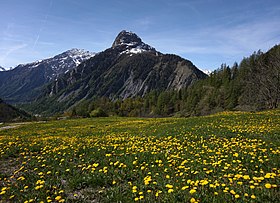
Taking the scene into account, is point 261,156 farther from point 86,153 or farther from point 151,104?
point 151,104

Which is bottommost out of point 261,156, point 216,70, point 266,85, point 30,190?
point 30,190

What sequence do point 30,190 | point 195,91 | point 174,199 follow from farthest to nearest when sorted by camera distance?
point 195,91
point 30,190
point 174,199

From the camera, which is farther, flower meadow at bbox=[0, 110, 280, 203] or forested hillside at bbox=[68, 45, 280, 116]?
forested hillside at bbox=[68, 45, 280, 116]

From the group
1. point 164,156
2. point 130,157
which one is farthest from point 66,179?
point 164,156

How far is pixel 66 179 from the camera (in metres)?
8.36

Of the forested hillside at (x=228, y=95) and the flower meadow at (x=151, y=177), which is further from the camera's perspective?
the forested hillside at (x=228, y=95)

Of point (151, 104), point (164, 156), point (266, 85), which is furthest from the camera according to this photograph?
point (151, 104)

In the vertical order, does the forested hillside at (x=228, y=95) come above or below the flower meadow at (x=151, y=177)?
above

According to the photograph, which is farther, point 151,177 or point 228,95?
point 228,95

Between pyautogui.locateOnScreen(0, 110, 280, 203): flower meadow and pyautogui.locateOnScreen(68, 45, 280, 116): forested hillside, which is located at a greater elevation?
pyautogui.locateOnScreen(68, 45, 280, 116): forested hillside

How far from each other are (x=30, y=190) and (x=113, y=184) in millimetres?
2725

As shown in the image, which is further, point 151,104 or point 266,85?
point 151,104

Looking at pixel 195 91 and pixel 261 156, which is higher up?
pixel 195 91

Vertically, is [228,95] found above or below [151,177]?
above
